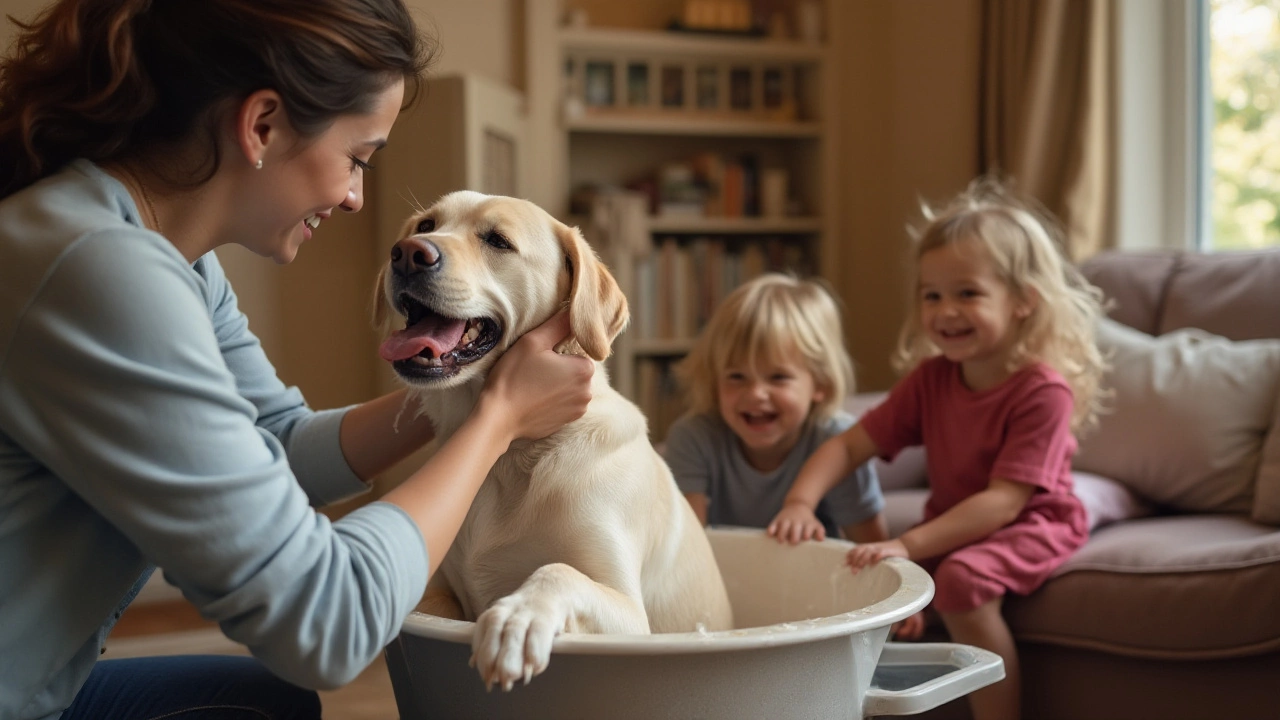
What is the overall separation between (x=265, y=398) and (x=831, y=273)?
10.2ft

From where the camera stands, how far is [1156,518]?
2188 mm

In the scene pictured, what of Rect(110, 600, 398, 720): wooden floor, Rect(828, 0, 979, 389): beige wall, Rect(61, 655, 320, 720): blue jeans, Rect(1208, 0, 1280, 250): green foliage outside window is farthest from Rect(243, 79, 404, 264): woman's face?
Rect(828, 0, 979, 389): beige wall

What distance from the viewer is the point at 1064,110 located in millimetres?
3166

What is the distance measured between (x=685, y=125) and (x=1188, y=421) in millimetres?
2258

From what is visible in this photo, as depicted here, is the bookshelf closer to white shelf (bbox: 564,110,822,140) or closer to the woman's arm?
white shelf (bbox: 564,110,822,140)

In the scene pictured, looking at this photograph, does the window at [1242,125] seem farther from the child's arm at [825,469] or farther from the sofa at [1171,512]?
the child's arm at [825,469]

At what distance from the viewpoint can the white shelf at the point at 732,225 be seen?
3986mm

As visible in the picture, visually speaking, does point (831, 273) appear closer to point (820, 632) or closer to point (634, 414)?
point (634, 414)

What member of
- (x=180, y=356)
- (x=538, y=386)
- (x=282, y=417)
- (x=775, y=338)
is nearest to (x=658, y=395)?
(x=775, y=338)

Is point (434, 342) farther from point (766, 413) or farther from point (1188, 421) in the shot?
point (1188, 421)

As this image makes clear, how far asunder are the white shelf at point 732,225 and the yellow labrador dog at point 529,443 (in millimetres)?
2735

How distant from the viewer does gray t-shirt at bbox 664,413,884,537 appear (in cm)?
211

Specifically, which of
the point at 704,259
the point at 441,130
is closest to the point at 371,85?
the point at 441,130

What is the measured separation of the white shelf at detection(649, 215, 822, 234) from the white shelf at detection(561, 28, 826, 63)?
61cm
